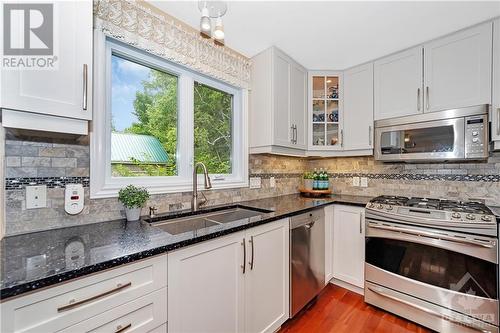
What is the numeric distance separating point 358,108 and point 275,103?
1.01 m

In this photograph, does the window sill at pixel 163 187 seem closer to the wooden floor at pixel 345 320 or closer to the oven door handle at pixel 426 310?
the wooden floor at pixel 345 320

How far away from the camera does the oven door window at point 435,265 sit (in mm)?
1480

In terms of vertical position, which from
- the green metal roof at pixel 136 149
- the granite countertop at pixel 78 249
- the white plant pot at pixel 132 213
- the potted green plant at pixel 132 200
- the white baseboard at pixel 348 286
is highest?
the green metal roof at pixel 136 149

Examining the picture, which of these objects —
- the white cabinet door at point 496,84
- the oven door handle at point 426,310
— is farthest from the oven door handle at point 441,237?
the white cabinet door at point 496,84

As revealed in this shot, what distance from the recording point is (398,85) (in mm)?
2127

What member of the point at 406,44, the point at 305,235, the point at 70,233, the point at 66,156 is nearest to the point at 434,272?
the point at 305,235

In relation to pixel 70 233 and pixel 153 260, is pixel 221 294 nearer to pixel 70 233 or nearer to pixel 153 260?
pixel 153 260

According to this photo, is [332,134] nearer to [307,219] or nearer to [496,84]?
[307,219]

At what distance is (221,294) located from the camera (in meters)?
1.22

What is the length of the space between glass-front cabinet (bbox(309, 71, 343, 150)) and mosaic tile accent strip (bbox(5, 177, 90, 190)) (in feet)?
7.00

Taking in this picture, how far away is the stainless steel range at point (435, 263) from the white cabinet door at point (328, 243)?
1.15 feet

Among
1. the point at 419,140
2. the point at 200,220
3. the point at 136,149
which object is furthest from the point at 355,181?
the point at 136,149

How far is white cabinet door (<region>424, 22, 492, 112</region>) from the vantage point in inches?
66.9

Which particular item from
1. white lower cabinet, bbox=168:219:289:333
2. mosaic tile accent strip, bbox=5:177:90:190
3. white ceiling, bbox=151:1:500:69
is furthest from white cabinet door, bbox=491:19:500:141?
mosaic tile accent strip, bbox=5:177:90:190
